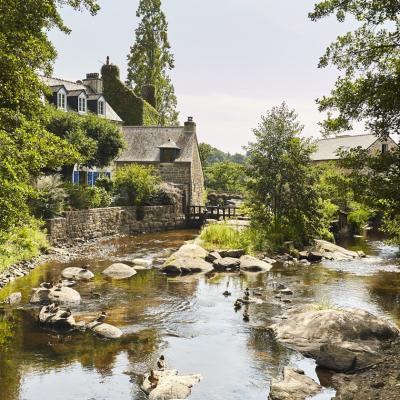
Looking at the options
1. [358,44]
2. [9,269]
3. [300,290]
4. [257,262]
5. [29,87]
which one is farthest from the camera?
[257,262]

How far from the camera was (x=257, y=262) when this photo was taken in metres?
18.5

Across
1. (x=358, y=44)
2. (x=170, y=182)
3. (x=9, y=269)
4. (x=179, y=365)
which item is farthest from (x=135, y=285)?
(x=170, y=182)

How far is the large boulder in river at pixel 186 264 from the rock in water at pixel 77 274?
2948 mm

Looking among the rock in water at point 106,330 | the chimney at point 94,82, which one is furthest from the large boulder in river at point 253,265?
the chimney at point 94,82

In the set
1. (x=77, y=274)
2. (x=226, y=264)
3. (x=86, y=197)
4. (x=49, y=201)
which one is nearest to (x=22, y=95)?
(x=77, y=274)

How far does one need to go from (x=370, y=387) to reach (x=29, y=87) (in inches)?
378

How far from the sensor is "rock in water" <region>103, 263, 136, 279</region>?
54.0 feet

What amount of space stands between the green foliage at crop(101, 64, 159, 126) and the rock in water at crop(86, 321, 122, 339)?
35288 millimetres

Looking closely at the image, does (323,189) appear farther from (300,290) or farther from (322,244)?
(300,290)

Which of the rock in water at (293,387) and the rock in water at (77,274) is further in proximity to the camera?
the rock in water at (77,274)

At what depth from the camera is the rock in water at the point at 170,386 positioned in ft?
24.0

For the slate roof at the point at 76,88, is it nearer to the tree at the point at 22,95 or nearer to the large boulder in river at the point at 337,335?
the tree at the point at 22,95

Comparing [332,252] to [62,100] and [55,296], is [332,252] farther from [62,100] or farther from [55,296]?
[62,100]

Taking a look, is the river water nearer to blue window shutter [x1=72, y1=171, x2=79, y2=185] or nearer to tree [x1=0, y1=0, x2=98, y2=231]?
tree [x1=0, y1=0, x2=98, y2=231]
